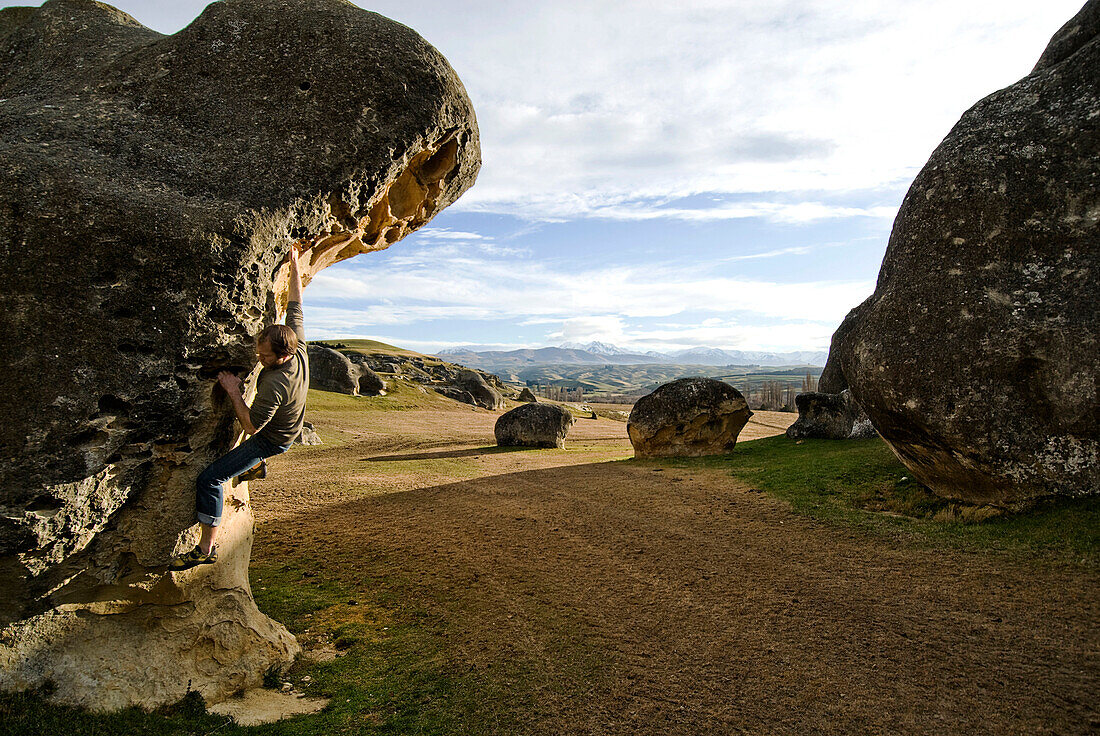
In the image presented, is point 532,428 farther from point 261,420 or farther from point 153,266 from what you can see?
point 153,266

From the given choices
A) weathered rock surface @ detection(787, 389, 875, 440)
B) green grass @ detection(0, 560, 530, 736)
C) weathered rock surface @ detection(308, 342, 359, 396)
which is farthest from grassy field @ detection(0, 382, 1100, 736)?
weathered rock surface @ detection(308, 342, 359, 396)

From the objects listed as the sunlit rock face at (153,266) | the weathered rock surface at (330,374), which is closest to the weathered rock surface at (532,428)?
the sunlit rock face at (153,266)

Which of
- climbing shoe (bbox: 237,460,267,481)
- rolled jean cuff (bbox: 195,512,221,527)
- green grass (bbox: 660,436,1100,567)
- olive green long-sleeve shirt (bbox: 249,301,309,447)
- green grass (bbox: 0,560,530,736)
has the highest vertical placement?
olive green long-sleeve shirt (bbox: 249,301,309,447)

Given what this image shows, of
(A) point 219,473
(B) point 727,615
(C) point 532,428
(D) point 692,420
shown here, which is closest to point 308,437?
(C) point 532,428

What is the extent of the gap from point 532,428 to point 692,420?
979 cm

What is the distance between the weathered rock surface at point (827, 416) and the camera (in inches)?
906

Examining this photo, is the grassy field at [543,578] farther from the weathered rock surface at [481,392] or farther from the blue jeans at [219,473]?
the weathered rock surface at [481,392]

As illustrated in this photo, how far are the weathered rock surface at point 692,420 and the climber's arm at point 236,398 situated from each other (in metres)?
17.1

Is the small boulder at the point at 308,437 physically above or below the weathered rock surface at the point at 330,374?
→ below

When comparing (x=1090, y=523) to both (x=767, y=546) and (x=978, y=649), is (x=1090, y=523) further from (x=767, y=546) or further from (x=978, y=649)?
(x=767, y=546)

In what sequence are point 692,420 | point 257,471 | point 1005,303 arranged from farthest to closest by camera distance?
1. point 692,420
2. point 1005,303
3. point 257,471

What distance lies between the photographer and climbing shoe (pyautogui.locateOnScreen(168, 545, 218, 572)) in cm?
657

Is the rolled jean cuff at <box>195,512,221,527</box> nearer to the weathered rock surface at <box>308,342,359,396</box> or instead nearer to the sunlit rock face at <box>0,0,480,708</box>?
the sunlit rock face at <box>0,0,480,708</box>

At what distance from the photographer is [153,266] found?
5.83 m
